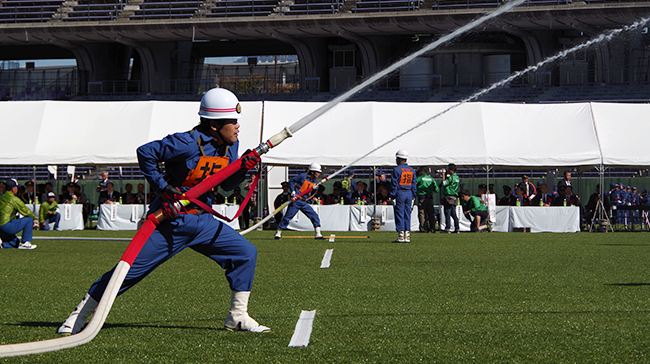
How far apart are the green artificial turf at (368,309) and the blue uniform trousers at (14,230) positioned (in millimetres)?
2404

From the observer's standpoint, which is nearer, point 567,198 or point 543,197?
point 567,198

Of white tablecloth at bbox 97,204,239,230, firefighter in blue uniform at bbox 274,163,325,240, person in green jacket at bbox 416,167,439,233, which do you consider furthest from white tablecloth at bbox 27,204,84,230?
person in green jacket at bbox 416,167,439,233

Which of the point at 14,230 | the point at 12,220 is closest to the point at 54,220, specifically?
the point at 12,220

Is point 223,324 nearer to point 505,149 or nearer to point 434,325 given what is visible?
point 434,325

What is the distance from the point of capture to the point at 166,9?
41594 mm

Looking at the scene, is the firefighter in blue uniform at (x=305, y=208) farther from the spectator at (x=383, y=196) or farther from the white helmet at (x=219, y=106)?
the white helmet at (x=219, y=106)

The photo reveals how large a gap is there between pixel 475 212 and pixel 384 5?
20103 mm

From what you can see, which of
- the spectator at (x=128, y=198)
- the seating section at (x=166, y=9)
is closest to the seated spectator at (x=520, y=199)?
the spectator at (x=128, y=198)

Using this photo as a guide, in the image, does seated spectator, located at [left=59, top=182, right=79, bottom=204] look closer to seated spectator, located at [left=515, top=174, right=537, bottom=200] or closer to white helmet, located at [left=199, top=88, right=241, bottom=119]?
seated spectator, located at [left=515, top=174, right=537, bottom=200]

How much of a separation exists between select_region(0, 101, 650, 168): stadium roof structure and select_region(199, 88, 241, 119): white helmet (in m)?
17.0

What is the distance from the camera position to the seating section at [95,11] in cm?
4216

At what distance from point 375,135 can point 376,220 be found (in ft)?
8.79

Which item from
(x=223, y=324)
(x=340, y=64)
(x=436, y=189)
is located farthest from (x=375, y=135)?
(x=340, y=64)

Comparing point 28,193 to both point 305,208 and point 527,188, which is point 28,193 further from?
point 527,188
